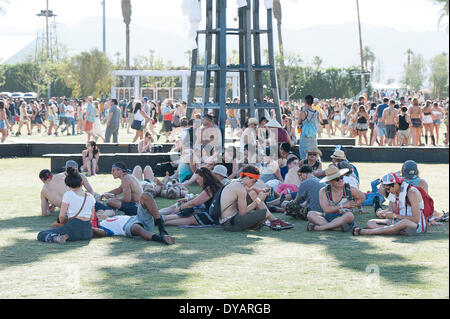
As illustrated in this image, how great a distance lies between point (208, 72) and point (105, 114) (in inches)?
967

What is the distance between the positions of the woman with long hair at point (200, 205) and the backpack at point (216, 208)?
0.26 ft

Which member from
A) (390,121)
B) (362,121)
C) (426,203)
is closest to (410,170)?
(426,203)

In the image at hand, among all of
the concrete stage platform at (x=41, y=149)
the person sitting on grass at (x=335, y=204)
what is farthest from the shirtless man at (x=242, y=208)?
the concrete stage platform at (x=41, y=149)

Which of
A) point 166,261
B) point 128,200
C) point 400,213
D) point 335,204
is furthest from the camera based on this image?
point 128,200

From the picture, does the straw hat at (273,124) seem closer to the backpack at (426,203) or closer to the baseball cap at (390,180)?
the backpack at (426,203)

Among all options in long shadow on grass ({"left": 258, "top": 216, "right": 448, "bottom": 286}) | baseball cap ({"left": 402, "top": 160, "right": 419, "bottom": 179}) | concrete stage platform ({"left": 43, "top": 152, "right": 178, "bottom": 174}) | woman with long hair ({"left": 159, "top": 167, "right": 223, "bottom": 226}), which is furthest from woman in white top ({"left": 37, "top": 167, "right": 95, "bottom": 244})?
concrete stage platform ({"left": 43, "top": 152, "right": 178, "bottom": 174})

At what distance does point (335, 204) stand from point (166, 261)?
294 cm

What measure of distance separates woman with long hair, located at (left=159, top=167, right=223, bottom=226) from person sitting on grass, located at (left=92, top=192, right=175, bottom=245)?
95 centimetres

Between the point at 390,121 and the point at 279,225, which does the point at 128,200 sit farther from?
the point at 390,121

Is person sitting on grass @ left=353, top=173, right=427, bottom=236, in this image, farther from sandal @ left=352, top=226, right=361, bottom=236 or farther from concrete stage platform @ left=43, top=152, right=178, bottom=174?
concrete stage platform @ left=43, top=152, right=178, bottom=174

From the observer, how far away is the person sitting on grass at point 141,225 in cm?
890

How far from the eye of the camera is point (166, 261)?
7.81 meters

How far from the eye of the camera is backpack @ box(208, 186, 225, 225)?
9.83 metres

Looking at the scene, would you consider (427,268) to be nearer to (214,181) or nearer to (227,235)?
(227,235)
